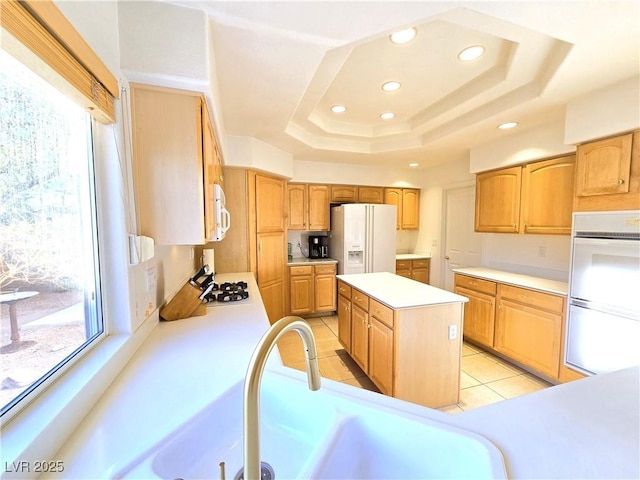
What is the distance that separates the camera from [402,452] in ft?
2.24

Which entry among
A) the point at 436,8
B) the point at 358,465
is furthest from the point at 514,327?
the point at 436,8

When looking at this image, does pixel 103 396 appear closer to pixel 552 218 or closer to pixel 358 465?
pixel 358 465

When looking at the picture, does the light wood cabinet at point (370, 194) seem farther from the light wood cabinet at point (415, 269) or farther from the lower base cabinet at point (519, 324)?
the lower base cabinet at point (519, 324)

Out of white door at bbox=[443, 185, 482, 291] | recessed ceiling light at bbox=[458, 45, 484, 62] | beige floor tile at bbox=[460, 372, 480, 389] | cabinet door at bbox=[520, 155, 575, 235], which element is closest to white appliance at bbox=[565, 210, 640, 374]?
cabinet door at bbox=[520, 155, 575, 235]

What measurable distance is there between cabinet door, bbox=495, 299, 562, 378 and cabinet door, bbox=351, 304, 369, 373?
1.51 m

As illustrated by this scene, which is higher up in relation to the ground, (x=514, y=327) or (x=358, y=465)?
(x=358, y=465)

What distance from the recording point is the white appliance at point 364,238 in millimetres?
3904

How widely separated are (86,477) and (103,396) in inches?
13.6

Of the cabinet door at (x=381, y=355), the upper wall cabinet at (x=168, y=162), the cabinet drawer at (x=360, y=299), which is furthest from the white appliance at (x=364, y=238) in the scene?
the upper wall cabinet at (x=168, y=162)

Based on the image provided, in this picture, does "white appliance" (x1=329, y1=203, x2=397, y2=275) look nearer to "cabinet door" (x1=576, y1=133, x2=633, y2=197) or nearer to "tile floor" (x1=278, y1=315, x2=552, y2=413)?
"tile floor" (x1=278, y1=315, x2=552, y2=413)

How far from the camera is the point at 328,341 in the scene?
10.5 ft

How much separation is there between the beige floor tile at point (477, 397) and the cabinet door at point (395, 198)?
2862 mm

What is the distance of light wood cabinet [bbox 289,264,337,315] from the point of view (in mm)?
3832

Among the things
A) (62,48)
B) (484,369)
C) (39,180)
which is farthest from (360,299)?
(62,48)
